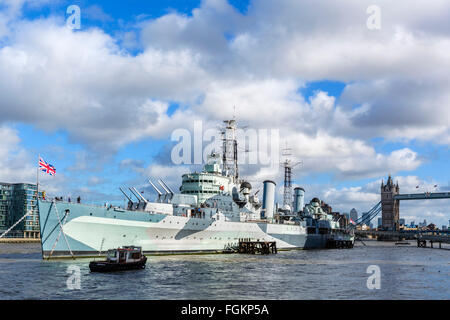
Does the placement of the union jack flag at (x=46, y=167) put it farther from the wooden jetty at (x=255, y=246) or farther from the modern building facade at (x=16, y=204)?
the modern building facade at (x=16, y=204)

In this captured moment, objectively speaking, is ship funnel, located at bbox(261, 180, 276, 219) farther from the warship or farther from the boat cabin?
the boat cabin

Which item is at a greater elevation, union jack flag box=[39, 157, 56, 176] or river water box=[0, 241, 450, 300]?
union jack flag box=[39, 157, 56, 176]

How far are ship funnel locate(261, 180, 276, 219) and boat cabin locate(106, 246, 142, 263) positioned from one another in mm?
35300

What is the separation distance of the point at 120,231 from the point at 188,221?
29.0 ft

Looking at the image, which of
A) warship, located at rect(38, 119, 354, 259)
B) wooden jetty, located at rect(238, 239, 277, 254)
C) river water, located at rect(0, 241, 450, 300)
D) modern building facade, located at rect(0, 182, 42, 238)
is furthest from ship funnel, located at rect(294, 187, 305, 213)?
modern building facade, located at rect(0, 182, 42, 238)

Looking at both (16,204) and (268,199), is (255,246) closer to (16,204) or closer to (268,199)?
(268,199)

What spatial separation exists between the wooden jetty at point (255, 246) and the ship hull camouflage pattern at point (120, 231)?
4.21 feet

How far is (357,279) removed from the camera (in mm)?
33156

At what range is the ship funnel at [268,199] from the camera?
68.2m

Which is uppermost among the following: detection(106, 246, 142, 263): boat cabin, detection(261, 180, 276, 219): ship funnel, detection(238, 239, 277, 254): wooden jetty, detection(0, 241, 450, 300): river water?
detection(261, 180, 276, 219): ship funnel

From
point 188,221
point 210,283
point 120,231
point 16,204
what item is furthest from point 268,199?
point 16,204

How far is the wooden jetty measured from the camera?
5697cm

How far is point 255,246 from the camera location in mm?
59812
